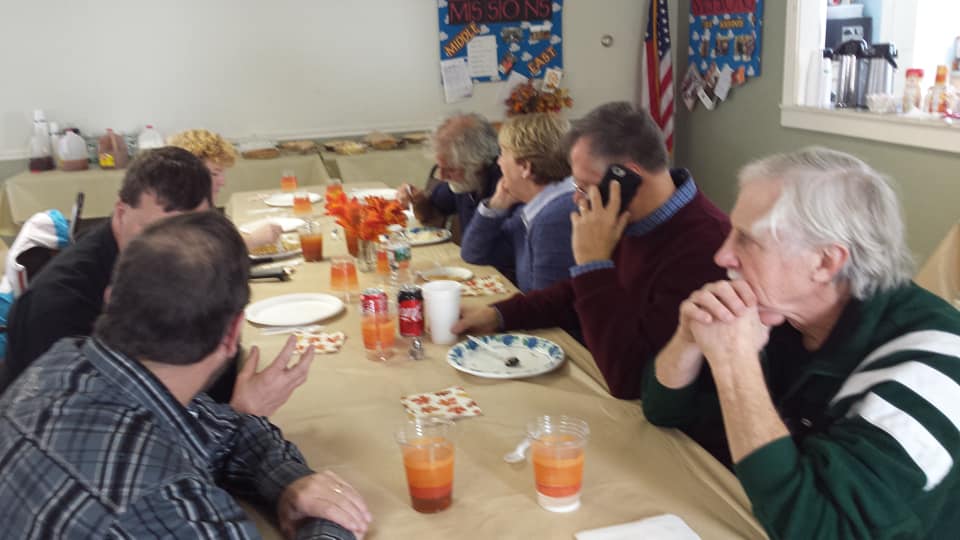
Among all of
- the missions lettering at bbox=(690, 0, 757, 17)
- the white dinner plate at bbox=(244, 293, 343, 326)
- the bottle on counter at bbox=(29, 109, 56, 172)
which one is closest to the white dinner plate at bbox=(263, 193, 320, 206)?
the white dinner plate at bbox=(244, 293, 343, 326)

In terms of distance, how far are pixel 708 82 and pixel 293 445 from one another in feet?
15.4

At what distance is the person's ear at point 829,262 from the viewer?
3.85 feet

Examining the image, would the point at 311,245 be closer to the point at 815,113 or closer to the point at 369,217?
the point at 369,217

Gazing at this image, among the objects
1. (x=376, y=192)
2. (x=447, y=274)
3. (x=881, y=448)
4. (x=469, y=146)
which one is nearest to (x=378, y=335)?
(x=447, y=274)

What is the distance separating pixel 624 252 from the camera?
79.4 inches

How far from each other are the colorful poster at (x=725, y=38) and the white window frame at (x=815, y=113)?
0.31 meters

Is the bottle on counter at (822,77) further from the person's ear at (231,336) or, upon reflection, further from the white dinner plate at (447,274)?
the person's ear at (231,336)

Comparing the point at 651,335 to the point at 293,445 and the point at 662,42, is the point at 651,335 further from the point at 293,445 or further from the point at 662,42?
the point at 662,42

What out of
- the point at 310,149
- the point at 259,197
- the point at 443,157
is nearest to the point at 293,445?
the point at 443,157

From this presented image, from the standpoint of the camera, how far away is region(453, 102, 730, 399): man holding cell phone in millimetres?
1668

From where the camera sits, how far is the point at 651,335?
66.1 inches

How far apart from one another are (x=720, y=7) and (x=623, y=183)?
3.74 meters

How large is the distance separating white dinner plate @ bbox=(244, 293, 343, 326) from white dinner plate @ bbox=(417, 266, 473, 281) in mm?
336

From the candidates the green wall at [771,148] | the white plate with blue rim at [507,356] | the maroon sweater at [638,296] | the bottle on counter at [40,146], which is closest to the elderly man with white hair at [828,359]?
the maroon sweater at [638,296]
